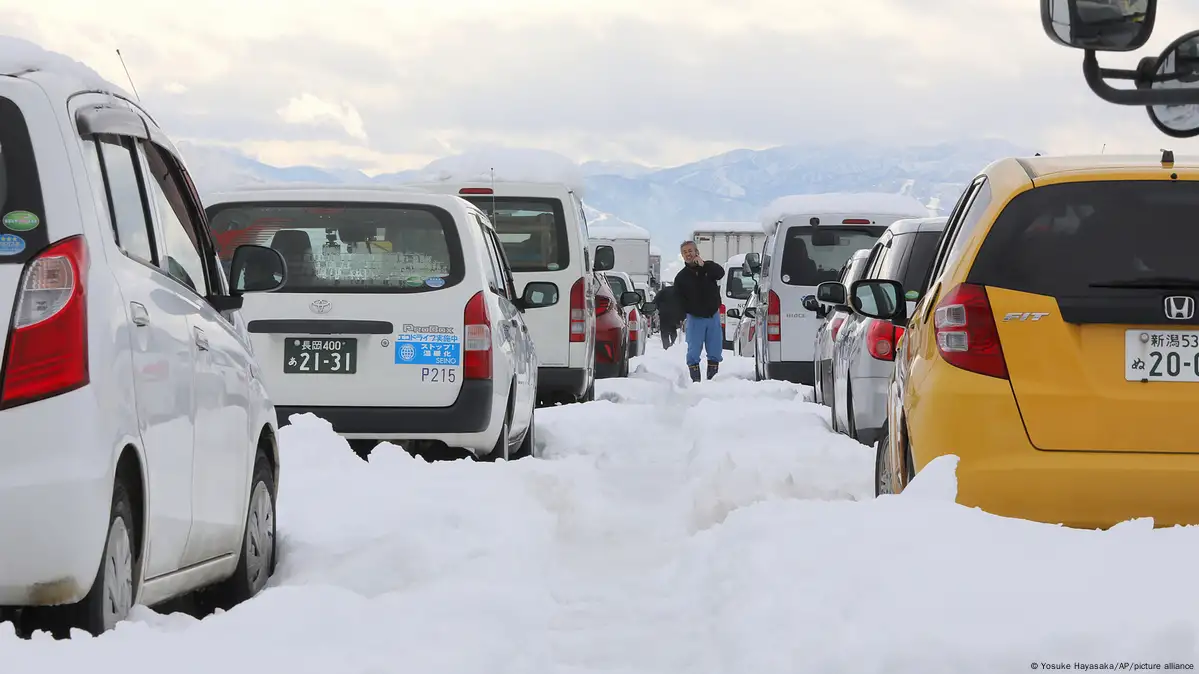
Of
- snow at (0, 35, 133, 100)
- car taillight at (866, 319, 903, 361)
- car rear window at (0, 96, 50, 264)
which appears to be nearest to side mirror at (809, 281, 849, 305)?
car taillight at (866, 319, 903, 361)

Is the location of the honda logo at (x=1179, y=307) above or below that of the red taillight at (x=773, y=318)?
above

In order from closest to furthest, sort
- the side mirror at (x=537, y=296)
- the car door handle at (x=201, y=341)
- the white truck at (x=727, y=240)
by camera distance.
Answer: the car door handle at (x=201, y=341) < the side mirror at (x=537, y=296) < the white truck at (x=727, y=240)

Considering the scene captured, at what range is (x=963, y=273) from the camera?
18.0 feet

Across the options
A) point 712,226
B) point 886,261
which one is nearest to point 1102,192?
point 886,261

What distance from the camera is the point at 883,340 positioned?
1098 cm

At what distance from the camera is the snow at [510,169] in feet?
50.1

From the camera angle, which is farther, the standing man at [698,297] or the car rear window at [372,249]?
the standing man at [698,297]

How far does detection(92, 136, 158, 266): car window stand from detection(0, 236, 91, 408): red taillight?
38cm

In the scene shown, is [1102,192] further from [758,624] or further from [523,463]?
[523,463]

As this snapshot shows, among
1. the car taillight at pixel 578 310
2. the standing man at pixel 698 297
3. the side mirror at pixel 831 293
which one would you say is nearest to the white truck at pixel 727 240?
the standing man at pixel 698 297

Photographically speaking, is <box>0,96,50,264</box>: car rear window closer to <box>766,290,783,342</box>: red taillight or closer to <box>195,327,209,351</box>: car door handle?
<box>195,327,209,351</box>: car door handle

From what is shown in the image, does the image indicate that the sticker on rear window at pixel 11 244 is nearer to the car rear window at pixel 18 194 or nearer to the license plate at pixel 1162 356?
the car rear window at pixel 18 194

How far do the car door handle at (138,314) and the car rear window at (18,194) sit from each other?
0.34 metres

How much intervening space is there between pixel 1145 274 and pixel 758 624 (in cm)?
164
